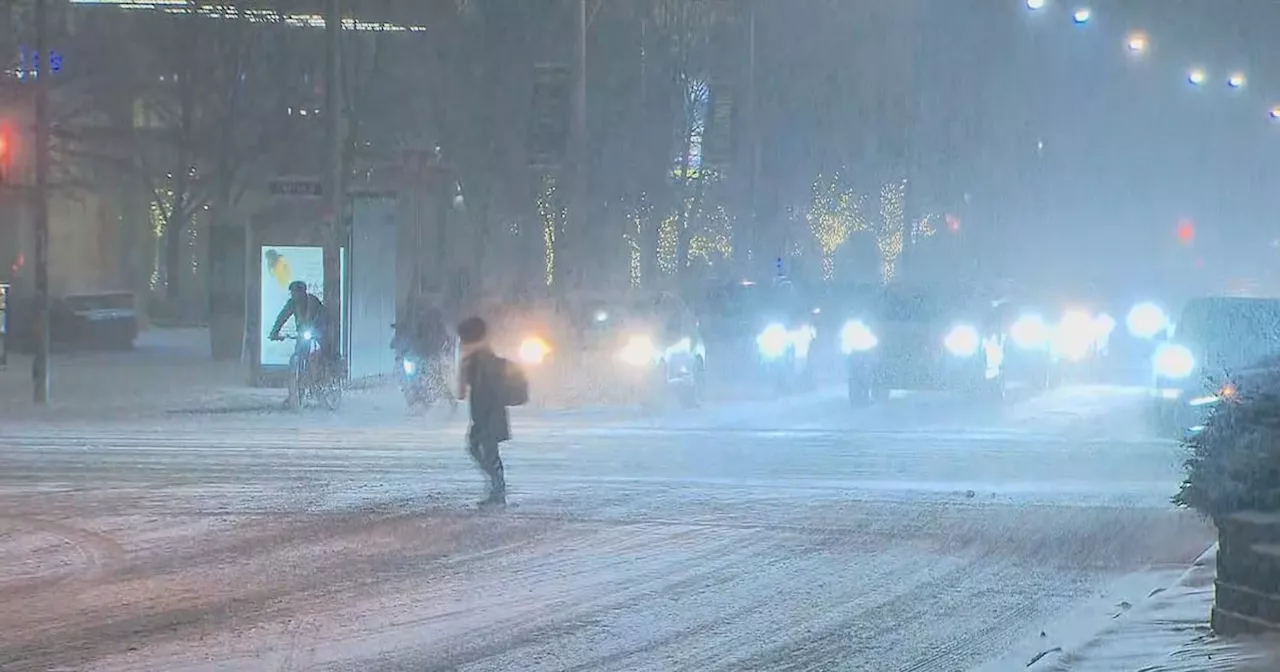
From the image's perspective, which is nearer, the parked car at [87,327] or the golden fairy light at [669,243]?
the parked car at [87,327]

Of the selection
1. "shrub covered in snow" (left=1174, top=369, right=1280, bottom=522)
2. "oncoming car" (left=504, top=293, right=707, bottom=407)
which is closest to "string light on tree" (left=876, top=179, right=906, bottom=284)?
"oncoming car" (left=504, top=293, right=707, bottom=407)

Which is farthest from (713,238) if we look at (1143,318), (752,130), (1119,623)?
(1119,623)

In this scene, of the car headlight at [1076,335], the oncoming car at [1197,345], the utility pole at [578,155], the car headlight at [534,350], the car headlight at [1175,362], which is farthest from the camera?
the car headlight at [1076,335]

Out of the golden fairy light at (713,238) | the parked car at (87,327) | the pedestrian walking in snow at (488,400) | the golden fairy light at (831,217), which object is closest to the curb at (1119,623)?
the pedestrian walking in snow at (488,400)

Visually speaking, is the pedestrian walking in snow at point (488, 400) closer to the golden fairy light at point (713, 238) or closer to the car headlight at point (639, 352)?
the car headlight at point (639, 352)

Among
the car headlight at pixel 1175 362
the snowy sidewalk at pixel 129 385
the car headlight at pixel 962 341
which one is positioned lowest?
the snowy sidewalk at pixel 129 385

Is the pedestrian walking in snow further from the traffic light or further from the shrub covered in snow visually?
the traffic light

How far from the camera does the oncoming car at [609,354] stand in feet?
98.0

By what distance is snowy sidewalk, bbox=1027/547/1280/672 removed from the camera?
9.32 metres

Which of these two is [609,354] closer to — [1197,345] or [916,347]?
[916,347]

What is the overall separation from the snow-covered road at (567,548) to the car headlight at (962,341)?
22.1ft

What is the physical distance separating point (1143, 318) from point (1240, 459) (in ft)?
130

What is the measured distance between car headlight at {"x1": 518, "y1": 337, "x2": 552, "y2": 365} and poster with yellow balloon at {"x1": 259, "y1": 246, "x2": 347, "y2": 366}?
3.58 m

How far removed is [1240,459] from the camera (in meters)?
10.5
